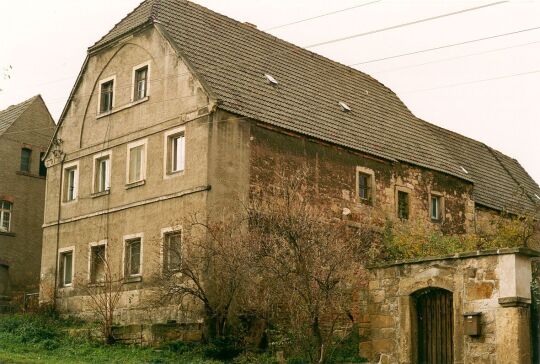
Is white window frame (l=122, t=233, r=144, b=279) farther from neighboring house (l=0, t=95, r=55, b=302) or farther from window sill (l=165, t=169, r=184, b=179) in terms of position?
neighboring house (l=0, t=95, r=55, b=302)

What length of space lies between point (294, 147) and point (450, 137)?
1511 cm

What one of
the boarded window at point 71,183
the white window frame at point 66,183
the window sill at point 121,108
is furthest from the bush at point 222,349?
the boarded window at point 71,183

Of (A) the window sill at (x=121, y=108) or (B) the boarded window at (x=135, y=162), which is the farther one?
(A) the window sill at (x=121, y=108)

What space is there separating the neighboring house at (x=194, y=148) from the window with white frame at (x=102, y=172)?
0.15 ft

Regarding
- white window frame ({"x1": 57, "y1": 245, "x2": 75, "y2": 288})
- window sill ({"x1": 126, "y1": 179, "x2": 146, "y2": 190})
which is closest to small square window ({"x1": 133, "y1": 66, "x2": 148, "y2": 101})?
window sill ({"x1": 126, "y1": 179, "x2": 146, "y2": 190})

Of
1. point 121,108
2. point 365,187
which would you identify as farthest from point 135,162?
point 365,187

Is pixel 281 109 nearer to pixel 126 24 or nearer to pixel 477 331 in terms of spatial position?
pixel 126 24

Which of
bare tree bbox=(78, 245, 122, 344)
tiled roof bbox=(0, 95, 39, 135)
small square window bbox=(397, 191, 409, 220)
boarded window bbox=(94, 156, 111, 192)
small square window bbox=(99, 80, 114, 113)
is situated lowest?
bare tree bbox=(78, 245, 122, 344)

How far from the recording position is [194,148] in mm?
25000

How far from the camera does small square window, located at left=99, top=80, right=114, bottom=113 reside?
2930cm

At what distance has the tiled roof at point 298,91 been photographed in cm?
2678

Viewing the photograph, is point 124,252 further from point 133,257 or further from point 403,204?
point 403,204

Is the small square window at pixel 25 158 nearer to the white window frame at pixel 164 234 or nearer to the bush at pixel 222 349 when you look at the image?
the white window frame at pixel 164 234

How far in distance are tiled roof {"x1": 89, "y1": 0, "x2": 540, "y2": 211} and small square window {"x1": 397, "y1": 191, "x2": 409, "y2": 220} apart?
1.29m
